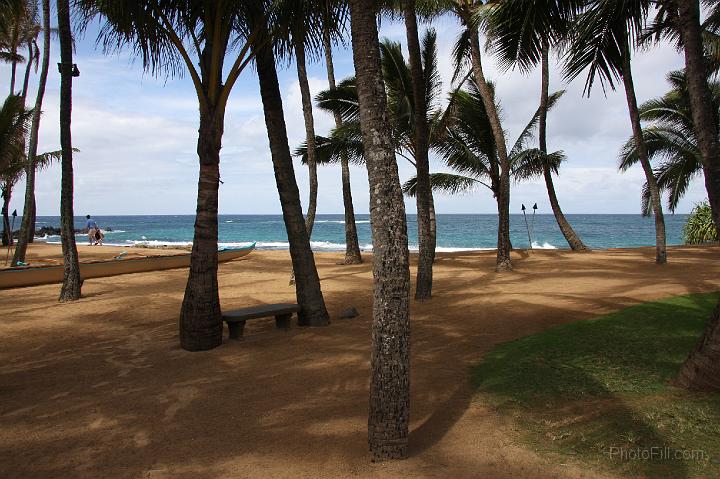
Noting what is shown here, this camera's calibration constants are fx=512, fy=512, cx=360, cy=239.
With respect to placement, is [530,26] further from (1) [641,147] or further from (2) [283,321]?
(1) [641,147]

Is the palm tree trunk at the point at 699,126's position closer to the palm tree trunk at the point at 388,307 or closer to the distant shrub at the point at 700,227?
the palm tree trunk at the point at 388,307

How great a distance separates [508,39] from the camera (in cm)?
734

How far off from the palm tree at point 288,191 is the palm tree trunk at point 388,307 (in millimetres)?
4171

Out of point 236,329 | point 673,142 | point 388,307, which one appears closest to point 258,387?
point 236,329

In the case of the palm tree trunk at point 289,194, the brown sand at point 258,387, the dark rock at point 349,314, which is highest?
the palm tree trunk at point 289,194

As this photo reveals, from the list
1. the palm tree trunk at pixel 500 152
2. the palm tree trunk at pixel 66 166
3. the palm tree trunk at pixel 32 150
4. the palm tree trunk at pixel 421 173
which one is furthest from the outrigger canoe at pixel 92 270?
the palm tree trunk at pixel 500 152

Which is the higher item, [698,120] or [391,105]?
[391,105]

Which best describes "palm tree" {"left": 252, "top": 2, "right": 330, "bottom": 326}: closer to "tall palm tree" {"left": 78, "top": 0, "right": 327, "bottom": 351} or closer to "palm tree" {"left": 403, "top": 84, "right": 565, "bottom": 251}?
"tall palm tree" {"left": 78, "top": 0, "right": 327, "bottom": 351}

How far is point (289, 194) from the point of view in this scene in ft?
24.6

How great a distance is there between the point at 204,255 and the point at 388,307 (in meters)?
3.89

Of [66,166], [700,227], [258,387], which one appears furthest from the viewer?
[700,227]

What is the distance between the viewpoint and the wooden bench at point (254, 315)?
6926 mm

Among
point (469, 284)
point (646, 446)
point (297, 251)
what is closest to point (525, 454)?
point (646, 446)

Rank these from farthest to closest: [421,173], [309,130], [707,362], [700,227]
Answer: [700,227]
[309,130]
[421,173]
[707,362]
